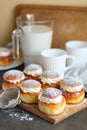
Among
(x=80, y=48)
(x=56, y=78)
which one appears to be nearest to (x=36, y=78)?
(x=56, y=78)

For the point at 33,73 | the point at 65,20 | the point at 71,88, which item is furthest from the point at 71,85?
the point at 65,20

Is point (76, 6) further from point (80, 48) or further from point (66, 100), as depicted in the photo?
point (66, 100)

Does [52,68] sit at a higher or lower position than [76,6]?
lower

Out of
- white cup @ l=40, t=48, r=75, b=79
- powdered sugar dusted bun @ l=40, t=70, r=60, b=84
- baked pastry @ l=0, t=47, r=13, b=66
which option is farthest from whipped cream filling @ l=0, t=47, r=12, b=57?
powdered sugar dusted bun @ l=40, t=70, r=60, b=84

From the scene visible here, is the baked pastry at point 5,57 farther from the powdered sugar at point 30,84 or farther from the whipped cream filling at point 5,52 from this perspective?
the powdered sugar at point 30,84

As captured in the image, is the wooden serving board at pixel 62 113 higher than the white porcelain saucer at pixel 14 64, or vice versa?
the wooden serving board at pixel 62 113

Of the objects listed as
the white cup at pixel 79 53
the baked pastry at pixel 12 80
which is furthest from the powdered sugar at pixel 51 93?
the white cup at pixel 79 53
